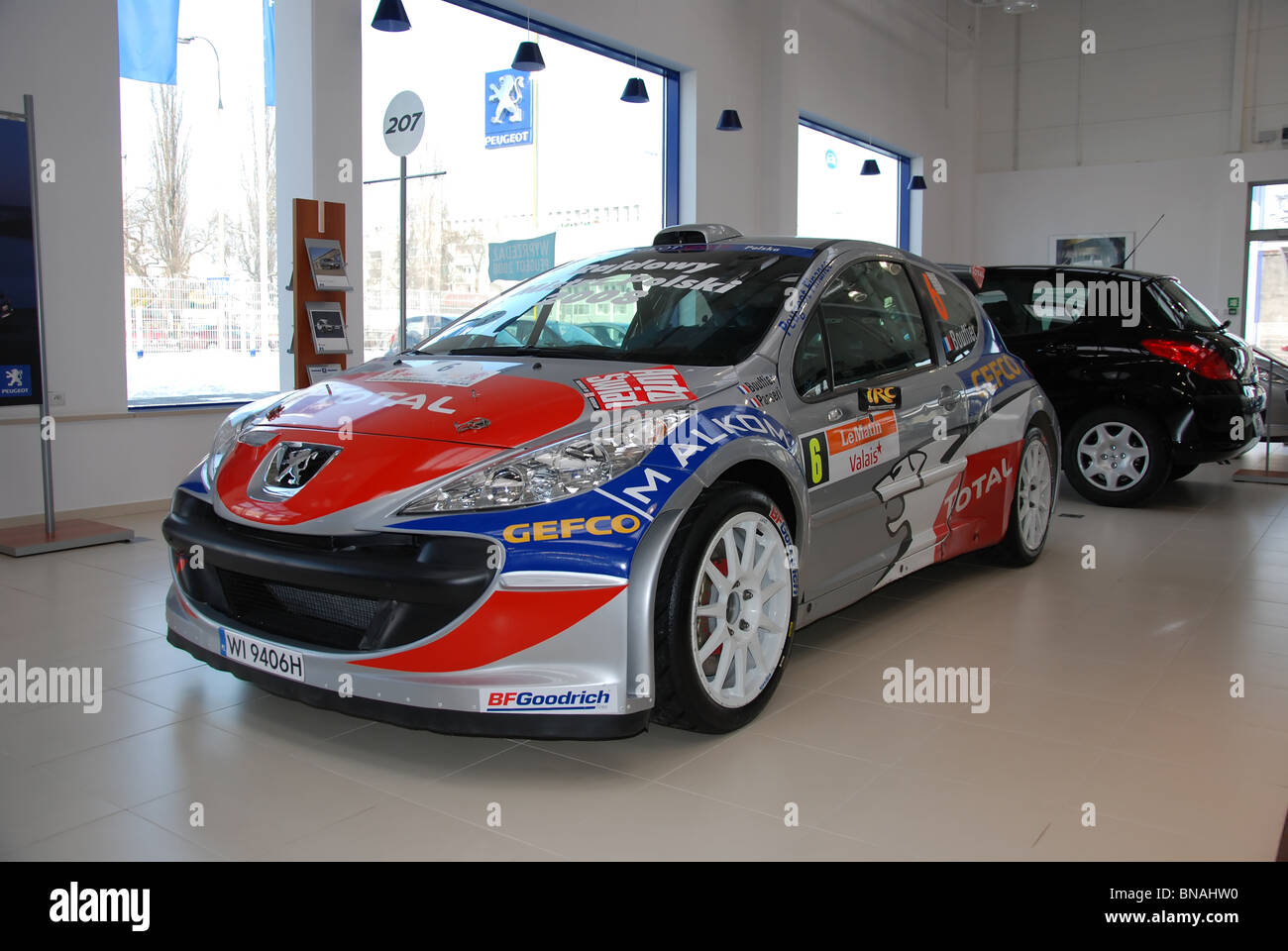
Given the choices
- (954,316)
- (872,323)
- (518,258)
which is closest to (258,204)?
(518,258)

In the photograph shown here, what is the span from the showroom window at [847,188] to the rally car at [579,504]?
795cm

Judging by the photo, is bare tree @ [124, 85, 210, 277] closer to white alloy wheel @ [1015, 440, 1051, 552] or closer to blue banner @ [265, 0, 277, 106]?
blue banner @ [265, 0, 277, 106]

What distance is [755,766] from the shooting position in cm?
265

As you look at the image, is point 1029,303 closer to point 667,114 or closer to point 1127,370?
point 1127,370

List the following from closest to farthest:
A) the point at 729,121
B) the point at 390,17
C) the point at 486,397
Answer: the point at 486,397
the point at 390,17
the point at 729,121

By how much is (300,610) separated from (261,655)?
0.14 m

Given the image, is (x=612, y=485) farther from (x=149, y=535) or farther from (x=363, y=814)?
(x=149, y=535)

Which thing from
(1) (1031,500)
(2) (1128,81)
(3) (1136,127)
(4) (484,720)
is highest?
(2) (1128,81)

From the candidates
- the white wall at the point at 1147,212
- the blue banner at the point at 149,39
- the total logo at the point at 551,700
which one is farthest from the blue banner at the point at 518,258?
the white wall at the point at 1147,212

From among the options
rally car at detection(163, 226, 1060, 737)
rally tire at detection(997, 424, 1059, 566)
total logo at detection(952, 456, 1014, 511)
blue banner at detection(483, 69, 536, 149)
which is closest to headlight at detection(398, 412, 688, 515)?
rally car at detection(163, 226, 1060, 737)

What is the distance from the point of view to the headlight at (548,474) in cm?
243

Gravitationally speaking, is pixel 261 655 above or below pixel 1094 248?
below

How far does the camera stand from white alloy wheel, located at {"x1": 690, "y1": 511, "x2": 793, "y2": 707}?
8.76ft

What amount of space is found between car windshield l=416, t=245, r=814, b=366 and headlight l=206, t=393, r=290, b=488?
0.62 m
